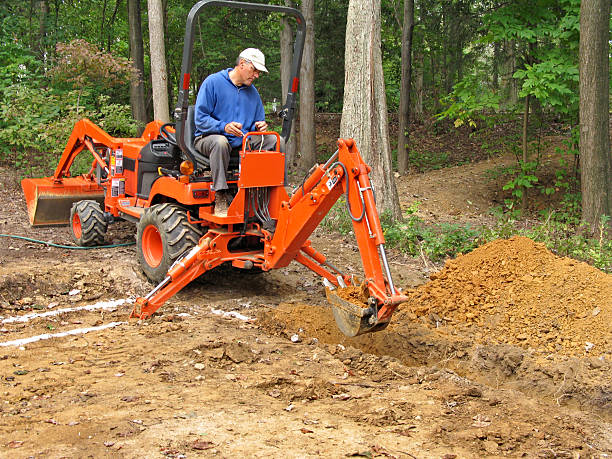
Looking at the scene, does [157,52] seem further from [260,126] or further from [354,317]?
[354,317]

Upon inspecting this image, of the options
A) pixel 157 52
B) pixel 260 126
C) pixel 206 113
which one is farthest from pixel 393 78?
pixel 206 113

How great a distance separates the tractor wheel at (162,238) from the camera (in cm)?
681

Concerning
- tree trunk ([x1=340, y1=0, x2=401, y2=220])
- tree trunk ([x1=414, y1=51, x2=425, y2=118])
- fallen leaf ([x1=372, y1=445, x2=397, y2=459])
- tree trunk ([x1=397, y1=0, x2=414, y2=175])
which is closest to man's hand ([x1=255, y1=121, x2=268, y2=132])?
tree trunk ([x1=340, y1=0, x2=401, y2=220])

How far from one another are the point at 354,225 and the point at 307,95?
37.7ft

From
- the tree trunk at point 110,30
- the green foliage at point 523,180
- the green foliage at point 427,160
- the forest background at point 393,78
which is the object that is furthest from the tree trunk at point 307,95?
the tree trunk at point 110,30

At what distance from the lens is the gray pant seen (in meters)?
6.34

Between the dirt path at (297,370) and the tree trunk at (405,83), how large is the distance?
10.0 metres

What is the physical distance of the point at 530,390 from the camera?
187 inches

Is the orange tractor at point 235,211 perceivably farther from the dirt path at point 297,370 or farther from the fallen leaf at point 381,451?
the fallen leaf at point 381,451

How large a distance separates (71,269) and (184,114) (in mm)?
2371

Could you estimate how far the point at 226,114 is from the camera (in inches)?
259

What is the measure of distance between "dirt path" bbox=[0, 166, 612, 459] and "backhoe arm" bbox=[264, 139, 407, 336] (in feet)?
1.58

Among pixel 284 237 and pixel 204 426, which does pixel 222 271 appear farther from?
pixel 204 426

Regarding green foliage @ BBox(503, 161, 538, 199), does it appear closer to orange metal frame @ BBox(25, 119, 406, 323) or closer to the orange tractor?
the orange tractor
